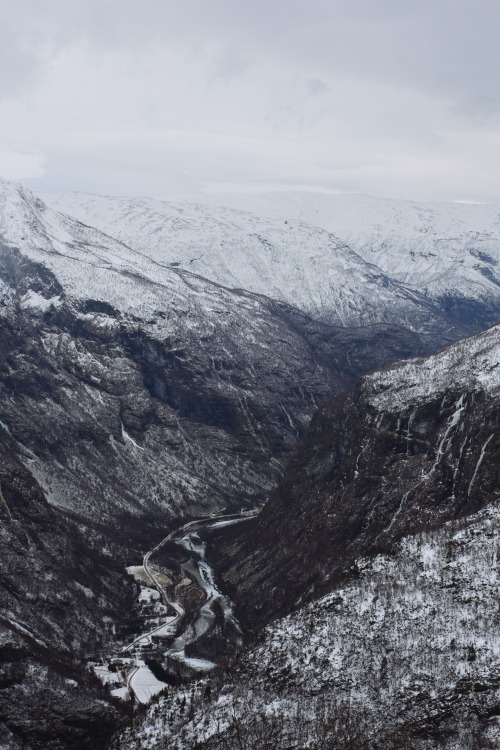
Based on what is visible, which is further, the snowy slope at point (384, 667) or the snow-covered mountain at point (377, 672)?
the snowy slope at point (384, 667)

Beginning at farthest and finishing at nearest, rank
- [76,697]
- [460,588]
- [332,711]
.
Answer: [76,697] < [460,588] < [332,711]

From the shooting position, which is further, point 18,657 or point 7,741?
point 18,657

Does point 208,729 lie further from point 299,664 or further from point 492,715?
point 492,715

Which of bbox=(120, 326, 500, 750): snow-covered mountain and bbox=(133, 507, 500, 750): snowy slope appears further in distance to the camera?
bbox=(133, 507, 500, 750): snowy slope

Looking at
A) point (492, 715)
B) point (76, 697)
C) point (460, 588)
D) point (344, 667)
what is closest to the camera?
point (492, 715)

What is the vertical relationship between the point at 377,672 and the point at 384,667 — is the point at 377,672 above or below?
below

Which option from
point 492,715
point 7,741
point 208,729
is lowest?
point 7,741

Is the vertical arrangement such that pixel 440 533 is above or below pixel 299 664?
above

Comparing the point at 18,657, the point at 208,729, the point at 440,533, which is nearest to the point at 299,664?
the point at 208,729

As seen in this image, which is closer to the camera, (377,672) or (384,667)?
(377,672)
